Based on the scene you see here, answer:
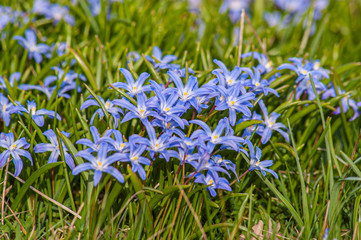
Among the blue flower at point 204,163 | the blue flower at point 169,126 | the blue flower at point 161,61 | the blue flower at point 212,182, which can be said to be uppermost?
the blue flower at point 161,61

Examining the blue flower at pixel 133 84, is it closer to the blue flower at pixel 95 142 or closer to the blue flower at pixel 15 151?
the blue flower at pixel 95 142

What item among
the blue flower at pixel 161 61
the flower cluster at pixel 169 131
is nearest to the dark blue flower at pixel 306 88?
the flower cluster at pixel 169 131

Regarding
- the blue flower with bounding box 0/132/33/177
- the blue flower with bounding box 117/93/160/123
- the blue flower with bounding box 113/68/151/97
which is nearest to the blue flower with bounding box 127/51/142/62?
the blue flower with bounding box 113/68/151/97

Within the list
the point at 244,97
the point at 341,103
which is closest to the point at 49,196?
the point at 244,97

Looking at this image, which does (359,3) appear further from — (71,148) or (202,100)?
(71,148)

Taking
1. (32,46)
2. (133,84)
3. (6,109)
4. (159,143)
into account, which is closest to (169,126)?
(159,143)

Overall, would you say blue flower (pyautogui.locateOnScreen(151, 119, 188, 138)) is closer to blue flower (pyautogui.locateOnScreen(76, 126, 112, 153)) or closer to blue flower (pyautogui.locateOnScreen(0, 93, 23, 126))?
blue flower (pyautogui.locateOnScreen(76, 126, 112, 153))

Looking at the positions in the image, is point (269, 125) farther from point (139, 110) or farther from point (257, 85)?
point (139, 110)
